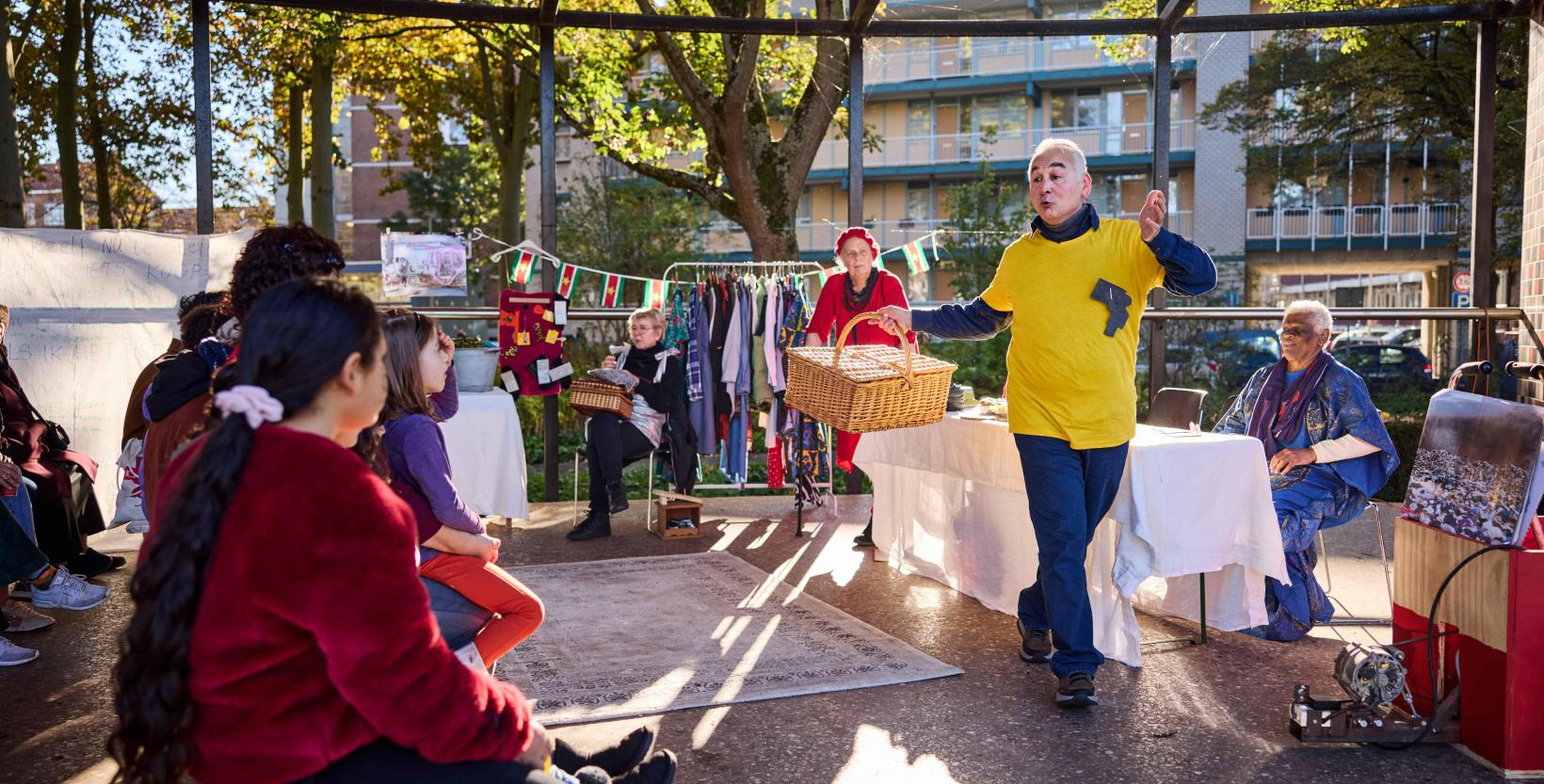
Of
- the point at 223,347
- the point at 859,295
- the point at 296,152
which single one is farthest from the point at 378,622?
the point at 296,152

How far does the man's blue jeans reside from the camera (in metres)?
4.16

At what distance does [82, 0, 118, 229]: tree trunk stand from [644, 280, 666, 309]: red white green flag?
1070cm

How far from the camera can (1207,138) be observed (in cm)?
2892

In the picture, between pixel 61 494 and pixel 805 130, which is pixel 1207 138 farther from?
pixel 61 494

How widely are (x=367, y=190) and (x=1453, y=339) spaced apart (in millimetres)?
39177

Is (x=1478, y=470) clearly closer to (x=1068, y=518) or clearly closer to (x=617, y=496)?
(x=1068, y=518)

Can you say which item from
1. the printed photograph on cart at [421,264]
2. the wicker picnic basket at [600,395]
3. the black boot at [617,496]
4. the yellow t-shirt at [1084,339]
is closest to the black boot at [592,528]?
the black boot at [617,496]

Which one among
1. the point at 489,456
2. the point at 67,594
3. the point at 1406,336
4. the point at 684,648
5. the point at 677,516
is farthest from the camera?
the point at 1406,336

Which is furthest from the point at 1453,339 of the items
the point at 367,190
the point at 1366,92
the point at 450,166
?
the point at 367,190

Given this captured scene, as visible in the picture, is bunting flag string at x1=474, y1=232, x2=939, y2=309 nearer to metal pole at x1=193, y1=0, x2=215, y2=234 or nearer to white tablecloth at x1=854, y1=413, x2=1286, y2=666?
metal pole at x1=193, y1=0, x2=215, y2=234

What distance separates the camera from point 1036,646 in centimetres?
464

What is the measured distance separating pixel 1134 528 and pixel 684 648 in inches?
68.9

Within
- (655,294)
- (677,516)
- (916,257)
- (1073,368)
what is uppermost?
(916,257)

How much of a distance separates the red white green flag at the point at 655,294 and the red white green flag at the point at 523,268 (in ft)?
2.61
